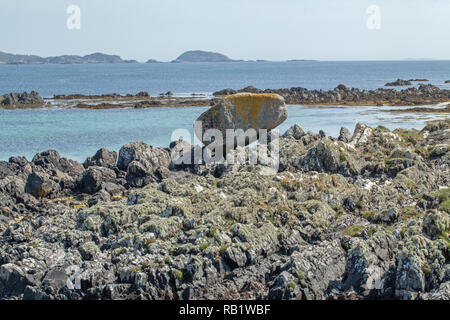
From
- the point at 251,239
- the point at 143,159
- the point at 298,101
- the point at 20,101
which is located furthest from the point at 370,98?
the point at 251,239

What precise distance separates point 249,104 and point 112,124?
25781 millimetres

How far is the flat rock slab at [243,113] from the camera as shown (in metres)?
23.0

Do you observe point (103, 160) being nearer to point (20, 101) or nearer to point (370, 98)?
point (20, 101)

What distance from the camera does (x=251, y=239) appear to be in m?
11.8

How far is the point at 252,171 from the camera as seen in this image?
17.9m

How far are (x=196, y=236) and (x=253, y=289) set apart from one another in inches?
91.5

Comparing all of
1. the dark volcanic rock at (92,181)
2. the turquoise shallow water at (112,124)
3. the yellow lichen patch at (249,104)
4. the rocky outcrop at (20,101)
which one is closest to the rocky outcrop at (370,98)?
the turquoise shallow water at (112,124)

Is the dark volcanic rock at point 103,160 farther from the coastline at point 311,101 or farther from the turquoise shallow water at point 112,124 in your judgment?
the coastline at point 311,101

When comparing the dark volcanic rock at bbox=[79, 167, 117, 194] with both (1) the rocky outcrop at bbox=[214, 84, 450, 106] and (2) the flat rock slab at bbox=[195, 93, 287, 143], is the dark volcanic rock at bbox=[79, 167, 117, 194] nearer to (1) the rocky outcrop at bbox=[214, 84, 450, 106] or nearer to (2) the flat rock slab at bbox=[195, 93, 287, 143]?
(2) the flat rock slab at bbox=[195, 93, 287, 143]

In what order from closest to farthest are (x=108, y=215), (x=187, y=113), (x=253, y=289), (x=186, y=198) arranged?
(x=253, y=289) < (x=108, y=215) < (x=186, y=198) < (x=187, y=113)

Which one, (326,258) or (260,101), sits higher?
(260,101)

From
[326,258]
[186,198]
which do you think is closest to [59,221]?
[186,198]

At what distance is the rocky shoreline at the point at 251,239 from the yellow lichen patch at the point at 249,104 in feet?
13.4
